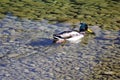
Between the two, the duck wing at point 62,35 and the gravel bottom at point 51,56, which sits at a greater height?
the duck wing at point 62,35

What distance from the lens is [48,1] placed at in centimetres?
2206

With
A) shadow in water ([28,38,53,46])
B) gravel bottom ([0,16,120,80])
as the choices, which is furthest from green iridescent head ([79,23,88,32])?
shadow in water ([28,38,53,46])

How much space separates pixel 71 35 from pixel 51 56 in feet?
7.29

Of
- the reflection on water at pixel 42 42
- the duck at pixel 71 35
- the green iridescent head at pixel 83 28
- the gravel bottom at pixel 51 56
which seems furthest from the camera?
the green iridescent head at pixel 83 28

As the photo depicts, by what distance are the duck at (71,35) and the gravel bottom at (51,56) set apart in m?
0.30

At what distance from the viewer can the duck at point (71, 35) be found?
13842 millimetres

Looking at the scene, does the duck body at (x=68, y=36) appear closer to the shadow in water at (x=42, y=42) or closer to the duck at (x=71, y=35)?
the duck at (x=71, y=35)

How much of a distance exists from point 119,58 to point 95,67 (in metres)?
1.27

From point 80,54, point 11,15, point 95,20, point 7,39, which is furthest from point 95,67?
point 11,15

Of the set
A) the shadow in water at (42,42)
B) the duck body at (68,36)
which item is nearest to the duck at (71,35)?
the duck body at (68,36)

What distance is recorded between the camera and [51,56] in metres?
12.5

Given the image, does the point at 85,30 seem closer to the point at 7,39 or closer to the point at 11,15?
the point at 7,39

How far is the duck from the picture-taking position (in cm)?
1384

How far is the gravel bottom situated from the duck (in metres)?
0.30
